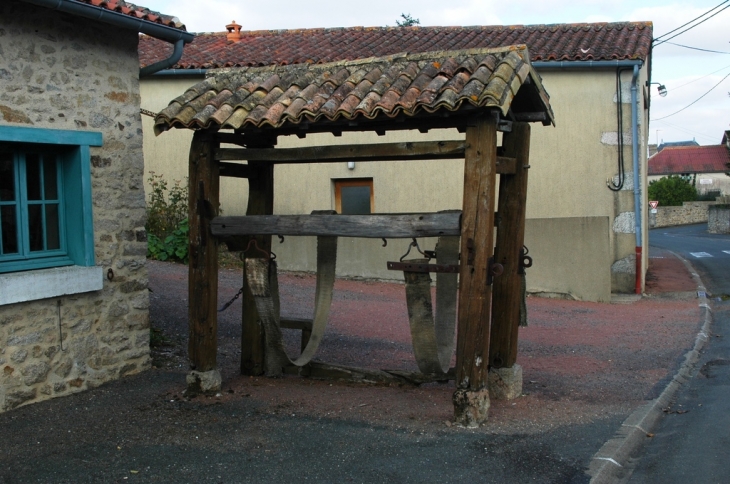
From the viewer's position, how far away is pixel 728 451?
17.2 ft

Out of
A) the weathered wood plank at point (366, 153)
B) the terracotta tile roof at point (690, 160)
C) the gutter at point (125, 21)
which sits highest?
the terracotta tile roof at point (690, 160)

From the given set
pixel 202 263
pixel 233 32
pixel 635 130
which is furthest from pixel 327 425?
pixel 233 32

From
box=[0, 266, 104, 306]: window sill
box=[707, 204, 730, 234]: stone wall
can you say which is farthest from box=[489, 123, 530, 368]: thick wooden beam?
box=[707, 204, 730, 234]: stone wall

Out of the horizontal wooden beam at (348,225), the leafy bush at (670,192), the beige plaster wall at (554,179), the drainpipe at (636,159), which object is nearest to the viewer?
the horizontal wooden beam at (348,225)

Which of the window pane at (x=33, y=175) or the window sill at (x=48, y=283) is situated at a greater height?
the window pane at (x=33, y=175)

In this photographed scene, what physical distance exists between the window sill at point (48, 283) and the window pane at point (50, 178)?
646mm

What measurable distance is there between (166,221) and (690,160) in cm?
5519

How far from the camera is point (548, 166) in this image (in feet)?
49.1

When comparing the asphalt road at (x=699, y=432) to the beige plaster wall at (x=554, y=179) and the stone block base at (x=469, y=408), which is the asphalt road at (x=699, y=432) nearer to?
the stone block base at (x=469, y=408)

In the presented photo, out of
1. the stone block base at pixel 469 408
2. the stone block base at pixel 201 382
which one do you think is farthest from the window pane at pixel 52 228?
the stone block base at pixel 469 408

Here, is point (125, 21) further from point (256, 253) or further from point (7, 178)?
point (256, 253)

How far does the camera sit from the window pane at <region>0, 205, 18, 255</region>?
6078mm

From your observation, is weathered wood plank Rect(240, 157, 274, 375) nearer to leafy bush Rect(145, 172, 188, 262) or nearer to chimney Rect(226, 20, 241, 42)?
leafy bush Rect(145, 172, 188, 262)

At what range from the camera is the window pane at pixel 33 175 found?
6.29 m
